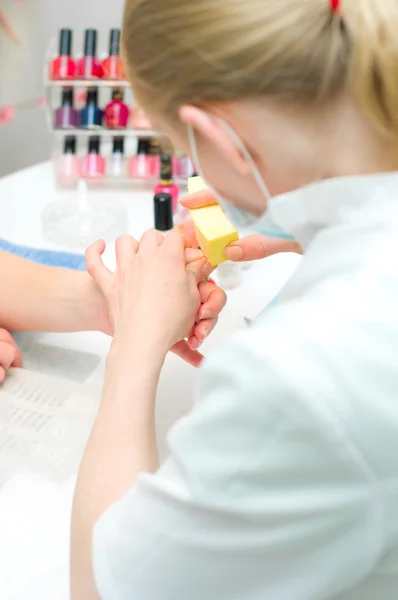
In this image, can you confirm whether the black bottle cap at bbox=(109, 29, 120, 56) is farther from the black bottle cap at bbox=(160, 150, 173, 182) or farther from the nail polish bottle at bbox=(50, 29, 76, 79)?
the black bottle cap at bbox=(160, 150, 173, 182)

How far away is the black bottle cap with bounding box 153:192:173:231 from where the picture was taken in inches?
33.9

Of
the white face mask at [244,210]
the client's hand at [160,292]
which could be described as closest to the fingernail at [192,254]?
the client's hand at [160,292]

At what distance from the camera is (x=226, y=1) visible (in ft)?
1.05

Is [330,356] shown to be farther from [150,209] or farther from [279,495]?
[150,209]

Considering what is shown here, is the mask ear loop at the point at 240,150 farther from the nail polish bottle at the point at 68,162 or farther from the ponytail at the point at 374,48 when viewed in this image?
the nail polish bottle at the point at 68,162

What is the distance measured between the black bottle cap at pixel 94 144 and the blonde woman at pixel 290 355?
0.78 metres

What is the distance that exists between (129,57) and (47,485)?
39 centimetres

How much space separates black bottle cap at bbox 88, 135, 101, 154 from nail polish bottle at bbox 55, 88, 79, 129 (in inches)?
1.6

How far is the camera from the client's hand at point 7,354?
0.65 metres

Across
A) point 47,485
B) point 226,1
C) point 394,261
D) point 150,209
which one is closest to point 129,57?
point 226,1

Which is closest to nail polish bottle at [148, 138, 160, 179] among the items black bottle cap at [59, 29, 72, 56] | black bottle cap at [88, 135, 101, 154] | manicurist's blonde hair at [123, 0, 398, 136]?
black bottle cap at [88, 135, 101, 154]

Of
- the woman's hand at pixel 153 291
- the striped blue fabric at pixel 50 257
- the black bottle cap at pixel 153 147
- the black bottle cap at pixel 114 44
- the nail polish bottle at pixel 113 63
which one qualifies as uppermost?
the black bottle cap at pixel 114 44

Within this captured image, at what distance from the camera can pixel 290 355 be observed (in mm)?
303

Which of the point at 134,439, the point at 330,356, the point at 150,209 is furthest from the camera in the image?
the point at 150,209
